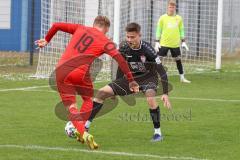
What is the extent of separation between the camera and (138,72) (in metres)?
10.5

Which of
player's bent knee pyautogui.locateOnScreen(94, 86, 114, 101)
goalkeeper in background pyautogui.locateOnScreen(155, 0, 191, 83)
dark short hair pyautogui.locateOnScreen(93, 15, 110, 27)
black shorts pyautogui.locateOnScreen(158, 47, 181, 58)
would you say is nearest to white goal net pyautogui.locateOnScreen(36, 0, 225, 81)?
goalkeeper in background pyautogui.locateOnScreen(155, 0, 191, 83)

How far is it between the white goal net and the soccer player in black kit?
828 cm

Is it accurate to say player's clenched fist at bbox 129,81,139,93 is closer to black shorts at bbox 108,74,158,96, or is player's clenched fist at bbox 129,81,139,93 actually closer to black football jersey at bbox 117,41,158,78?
black shorts at bbox 108,74,158,96

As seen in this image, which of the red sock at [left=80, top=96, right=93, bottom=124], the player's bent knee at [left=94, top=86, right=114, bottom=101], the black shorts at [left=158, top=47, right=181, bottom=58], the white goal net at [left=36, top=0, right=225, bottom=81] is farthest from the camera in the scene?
the white goal net at [left=36, top=0, right=225, bottom=81]

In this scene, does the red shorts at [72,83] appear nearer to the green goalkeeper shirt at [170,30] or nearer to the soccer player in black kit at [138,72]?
the soccer player in black kit at [138,72]

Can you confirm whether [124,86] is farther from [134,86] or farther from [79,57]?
[79,57]

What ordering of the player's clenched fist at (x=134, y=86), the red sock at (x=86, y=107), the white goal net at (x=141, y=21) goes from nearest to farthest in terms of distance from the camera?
the player's clenched fist at (x=134, y=86)
the red sock at (x=86, y=107)
the white goal net at (x=141, y=21)

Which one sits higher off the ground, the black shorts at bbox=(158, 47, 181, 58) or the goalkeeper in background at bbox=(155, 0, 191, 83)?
the goalkeeper in background at bbox=(155, 0, 191, 83)

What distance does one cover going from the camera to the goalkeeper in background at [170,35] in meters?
18.6

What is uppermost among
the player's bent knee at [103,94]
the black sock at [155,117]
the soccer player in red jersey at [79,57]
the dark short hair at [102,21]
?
the dark short hair at [102,21]

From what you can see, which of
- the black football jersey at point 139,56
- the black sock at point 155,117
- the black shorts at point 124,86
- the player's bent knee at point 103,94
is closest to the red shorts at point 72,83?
the player's bent knee at point 103,94

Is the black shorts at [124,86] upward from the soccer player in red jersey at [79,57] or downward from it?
downward

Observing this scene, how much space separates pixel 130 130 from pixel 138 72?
852mm

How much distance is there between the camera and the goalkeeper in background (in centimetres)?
1862
